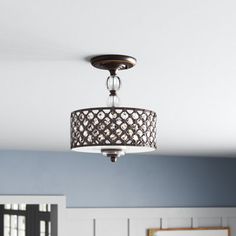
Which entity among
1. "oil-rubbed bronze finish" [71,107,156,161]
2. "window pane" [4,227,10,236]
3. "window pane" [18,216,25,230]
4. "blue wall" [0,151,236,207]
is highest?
"blue wall" [0,151,236,207]

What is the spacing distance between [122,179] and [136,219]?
0.42 m

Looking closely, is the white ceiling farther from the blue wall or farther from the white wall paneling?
the white wall paneling

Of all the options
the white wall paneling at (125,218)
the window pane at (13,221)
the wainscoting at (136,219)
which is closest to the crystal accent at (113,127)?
the white wall paneling at (125,218)

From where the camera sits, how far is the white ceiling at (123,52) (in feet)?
5.77

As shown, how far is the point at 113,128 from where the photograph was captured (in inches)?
84.7

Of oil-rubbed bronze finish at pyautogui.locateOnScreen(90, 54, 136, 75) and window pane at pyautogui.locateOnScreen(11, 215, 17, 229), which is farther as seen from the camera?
window pane at pyautogui.locateOnScreen(11, 215, 17, 229)

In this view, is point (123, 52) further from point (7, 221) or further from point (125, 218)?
point (7, 221)

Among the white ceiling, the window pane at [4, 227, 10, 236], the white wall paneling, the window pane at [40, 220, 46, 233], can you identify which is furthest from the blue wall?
the window pane at [4, 227, 10, 236]

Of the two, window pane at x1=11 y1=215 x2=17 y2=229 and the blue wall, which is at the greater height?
the blue wall

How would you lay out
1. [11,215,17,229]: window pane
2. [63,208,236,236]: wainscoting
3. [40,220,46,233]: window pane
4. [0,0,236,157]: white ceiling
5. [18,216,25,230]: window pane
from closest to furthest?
[0,0,236,157]: white ceiling → [63,208,236,236]: wainscoting → [40,220,46,233]: window pane → [18,216,25,230]: window pane → [11,215,17,229]: window pane

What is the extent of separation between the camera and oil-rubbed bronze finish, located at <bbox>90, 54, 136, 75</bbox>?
222 centimetres

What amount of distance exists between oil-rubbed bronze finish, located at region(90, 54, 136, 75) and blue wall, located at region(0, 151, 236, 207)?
3.42 metres

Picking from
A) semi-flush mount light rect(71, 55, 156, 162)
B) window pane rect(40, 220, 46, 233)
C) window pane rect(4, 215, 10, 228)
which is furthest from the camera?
window pane rect(4, 215, 10, 228)

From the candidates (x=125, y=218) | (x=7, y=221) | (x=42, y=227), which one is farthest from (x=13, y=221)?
(x=125, y=218)
